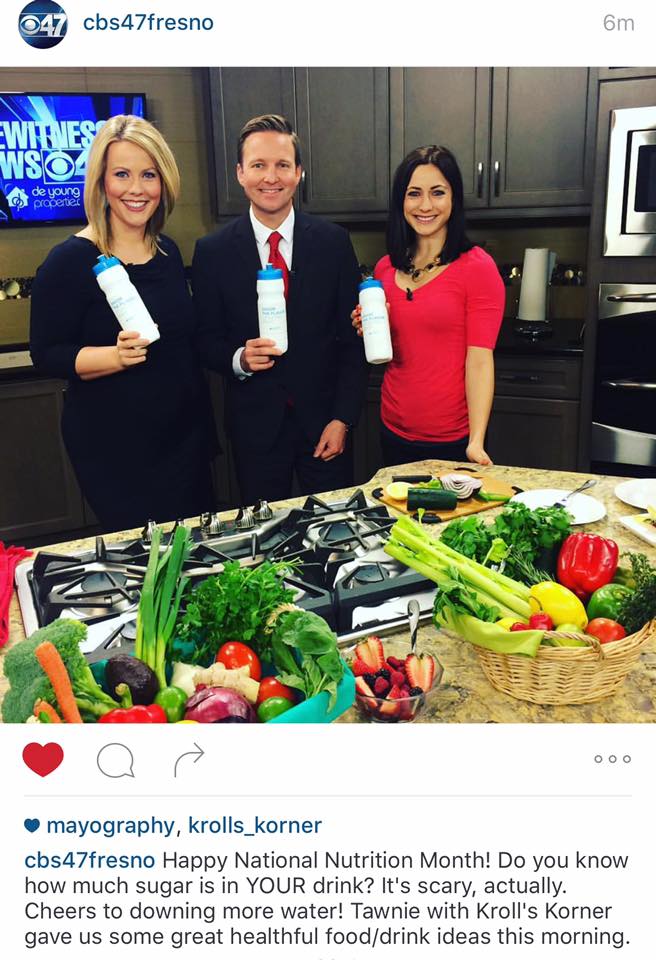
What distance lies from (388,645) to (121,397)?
3.30ft

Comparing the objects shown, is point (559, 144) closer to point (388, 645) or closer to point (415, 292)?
point (415, 292)

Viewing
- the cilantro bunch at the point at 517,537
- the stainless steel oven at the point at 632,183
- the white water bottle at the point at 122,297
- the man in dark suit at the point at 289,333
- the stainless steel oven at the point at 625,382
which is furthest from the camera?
the stainless steel oven at the point at 625,382

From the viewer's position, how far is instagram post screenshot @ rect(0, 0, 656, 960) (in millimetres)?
661

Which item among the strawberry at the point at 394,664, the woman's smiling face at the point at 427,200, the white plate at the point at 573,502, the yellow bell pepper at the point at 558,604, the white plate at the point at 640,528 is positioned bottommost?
the white plate at the point at 640,528

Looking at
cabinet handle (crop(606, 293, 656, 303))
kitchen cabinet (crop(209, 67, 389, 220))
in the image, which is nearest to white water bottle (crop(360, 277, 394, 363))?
cabinet handle (crop(606, 293, 656, 303))

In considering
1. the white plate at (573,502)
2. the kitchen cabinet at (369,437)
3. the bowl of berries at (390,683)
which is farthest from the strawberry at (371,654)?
the kitchen cabinet at (369,437)

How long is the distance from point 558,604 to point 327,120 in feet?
8.50

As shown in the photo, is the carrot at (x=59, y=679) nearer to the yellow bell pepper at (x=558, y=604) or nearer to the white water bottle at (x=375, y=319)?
the yellow bell pepper at (x=558, y=604)

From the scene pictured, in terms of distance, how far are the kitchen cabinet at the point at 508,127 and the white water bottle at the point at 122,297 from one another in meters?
1.72

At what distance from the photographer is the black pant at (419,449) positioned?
1975 mm

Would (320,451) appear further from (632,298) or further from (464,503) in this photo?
(632,298)
